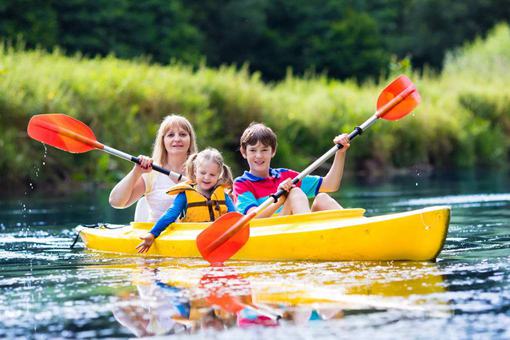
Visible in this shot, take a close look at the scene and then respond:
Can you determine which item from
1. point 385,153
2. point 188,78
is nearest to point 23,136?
point 188,78

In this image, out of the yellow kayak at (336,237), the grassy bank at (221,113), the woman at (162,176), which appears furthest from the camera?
the grassy bank at (221,113)

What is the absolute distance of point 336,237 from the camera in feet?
21.9

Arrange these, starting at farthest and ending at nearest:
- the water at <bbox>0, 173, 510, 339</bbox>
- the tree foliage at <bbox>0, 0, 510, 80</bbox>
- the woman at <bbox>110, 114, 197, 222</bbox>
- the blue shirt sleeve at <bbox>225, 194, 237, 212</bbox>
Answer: the tree foliage at <bbox>0, 0, 510, 80</bbox> < the woman at <bbox>110, 114, 197, 222</bbox> < the blue shirt sleeve at <bbox>225, 194, 237, 212</bbox> < the water at <bbox>0, 173, 510, 339</bbox>

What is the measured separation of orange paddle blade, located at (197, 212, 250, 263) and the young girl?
580 millimetres

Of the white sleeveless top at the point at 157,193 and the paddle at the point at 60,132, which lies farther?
the paddle at the point at 60,132

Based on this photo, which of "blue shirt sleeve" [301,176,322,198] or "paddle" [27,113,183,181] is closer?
"blue shirt sleeve" [301,176,322,198]

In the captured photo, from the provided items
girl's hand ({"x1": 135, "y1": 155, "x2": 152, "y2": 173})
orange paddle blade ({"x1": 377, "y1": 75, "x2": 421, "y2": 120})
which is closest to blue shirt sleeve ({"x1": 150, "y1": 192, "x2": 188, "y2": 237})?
girl's hand ({"x1": 135, "y1": 155, "x2": 152, "y2": 173})

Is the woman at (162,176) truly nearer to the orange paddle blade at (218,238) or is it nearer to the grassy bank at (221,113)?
the orange paddle blade at (218,238)

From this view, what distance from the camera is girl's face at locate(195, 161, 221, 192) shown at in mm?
7344

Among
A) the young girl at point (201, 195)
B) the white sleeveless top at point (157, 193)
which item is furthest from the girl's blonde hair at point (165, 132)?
the young girl at point (201, 195)

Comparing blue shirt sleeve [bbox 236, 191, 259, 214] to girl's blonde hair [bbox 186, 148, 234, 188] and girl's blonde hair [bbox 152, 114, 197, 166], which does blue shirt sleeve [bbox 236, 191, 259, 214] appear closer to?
girl's blonde hair [bbox 186, 148, 234, 188]

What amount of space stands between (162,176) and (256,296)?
9.15 feet

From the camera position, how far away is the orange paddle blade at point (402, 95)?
7904 mm

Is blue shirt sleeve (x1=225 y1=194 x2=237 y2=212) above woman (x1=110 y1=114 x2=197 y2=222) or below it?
below
